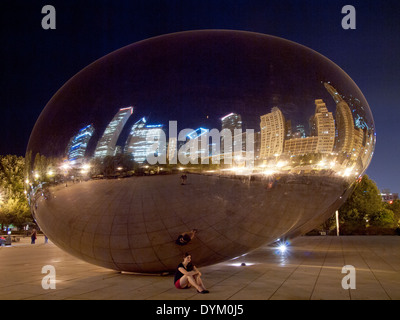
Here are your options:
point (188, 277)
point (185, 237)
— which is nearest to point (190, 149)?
point (185, 237)

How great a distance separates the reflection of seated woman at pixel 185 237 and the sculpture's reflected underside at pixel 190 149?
0.31 ft

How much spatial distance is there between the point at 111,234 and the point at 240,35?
4.82 meters

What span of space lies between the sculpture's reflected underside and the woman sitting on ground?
31 centimetres

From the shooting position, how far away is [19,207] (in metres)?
41.3

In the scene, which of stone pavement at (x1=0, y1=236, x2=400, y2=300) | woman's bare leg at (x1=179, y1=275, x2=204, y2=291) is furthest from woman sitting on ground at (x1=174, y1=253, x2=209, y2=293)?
stone pavement at (x1=0, y1=236, x2=400, y2=300)

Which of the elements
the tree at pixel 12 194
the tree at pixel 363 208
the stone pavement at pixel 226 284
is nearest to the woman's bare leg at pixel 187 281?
the stone pavement at pixel 226 284

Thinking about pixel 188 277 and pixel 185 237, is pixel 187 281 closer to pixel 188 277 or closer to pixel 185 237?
pixel 188 277

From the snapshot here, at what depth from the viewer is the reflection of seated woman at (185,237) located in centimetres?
665

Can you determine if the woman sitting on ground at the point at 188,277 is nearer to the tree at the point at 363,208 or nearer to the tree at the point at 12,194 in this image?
the tree at the point at 363,208

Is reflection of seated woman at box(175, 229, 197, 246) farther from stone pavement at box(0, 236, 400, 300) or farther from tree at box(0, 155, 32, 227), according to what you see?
tree at box(0, 155, 32, 227)

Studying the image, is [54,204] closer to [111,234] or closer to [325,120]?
[111,234]

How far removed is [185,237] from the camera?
6703 mm

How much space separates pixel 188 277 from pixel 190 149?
236 centimetres
